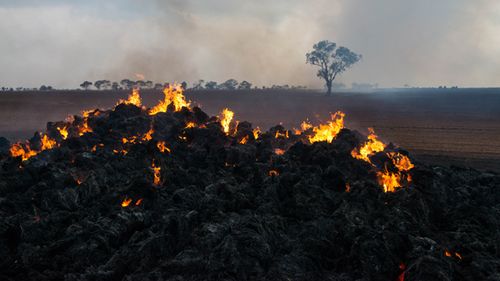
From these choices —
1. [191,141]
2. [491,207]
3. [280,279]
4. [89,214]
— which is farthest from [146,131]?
[491,207]

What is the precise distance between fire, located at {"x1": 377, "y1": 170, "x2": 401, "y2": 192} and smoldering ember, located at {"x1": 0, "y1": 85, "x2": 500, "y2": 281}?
82 millimetres

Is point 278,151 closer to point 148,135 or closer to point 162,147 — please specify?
point 162,147

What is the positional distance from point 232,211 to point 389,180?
6.04 m

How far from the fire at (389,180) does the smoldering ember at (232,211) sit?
0.27 feet

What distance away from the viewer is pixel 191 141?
18.2 meters

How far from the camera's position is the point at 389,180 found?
564 inches

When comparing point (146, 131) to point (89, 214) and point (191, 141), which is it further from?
point (89, 214)

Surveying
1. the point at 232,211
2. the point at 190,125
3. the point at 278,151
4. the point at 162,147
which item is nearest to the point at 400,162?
the point at 278,151

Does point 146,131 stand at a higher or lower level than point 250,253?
higher

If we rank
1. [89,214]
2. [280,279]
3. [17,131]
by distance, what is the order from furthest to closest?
[17,131], [89,214], [280,279]

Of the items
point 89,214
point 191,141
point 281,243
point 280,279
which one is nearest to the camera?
point 280,279

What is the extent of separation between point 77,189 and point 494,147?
96.1 ft

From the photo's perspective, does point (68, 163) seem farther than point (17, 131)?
No

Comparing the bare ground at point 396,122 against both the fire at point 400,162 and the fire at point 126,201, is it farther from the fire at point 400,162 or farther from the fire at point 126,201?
the fire at point 126,201
